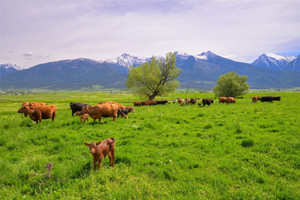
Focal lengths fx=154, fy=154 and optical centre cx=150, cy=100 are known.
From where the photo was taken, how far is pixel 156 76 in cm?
4300

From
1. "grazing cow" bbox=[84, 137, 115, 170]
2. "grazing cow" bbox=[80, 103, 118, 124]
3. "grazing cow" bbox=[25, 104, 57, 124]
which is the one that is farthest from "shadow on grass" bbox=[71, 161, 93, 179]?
"grazing cow" bbox=[25, 104, 57, 124]

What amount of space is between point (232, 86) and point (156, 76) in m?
33.2

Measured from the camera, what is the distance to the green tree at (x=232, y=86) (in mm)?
57625

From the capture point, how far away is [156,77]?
141 ft

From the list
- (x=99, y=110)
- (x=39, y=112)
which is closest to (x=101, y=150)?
(x=99, y=110)

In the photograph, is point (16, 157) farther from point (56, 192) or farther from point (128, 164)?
point (128, 164)

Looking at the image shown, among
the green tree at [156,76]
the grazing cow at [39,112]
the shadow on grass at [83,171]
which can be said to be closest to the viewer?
the shadow on grass at [83,171]

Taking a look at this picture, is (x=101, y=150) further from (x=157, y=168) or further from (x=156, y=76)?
(x=156, y=76)

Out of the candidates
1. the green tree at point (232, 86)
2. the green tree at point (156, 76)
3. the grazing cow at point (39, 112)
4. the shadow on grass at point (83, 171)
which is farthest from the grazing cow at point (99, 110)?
the green tree at point (232, 86)

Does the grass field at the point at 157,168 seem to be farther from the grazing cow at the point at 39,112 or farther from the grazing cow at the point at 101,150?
the grazing cow at the point at 39,112

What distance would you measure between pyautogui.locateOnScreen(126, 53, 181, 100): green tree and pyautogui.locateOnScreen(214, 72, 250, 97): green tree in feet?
84.1

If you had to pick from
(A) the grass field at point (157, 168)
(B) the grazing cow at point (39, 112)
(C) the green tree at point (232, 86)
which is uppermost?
(C) the green tree at point (232, 86)

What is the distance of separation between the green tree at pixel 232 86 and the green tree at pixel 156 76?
25.6m

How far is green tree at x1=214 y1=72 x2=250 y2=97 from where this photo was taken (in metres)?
57.6
